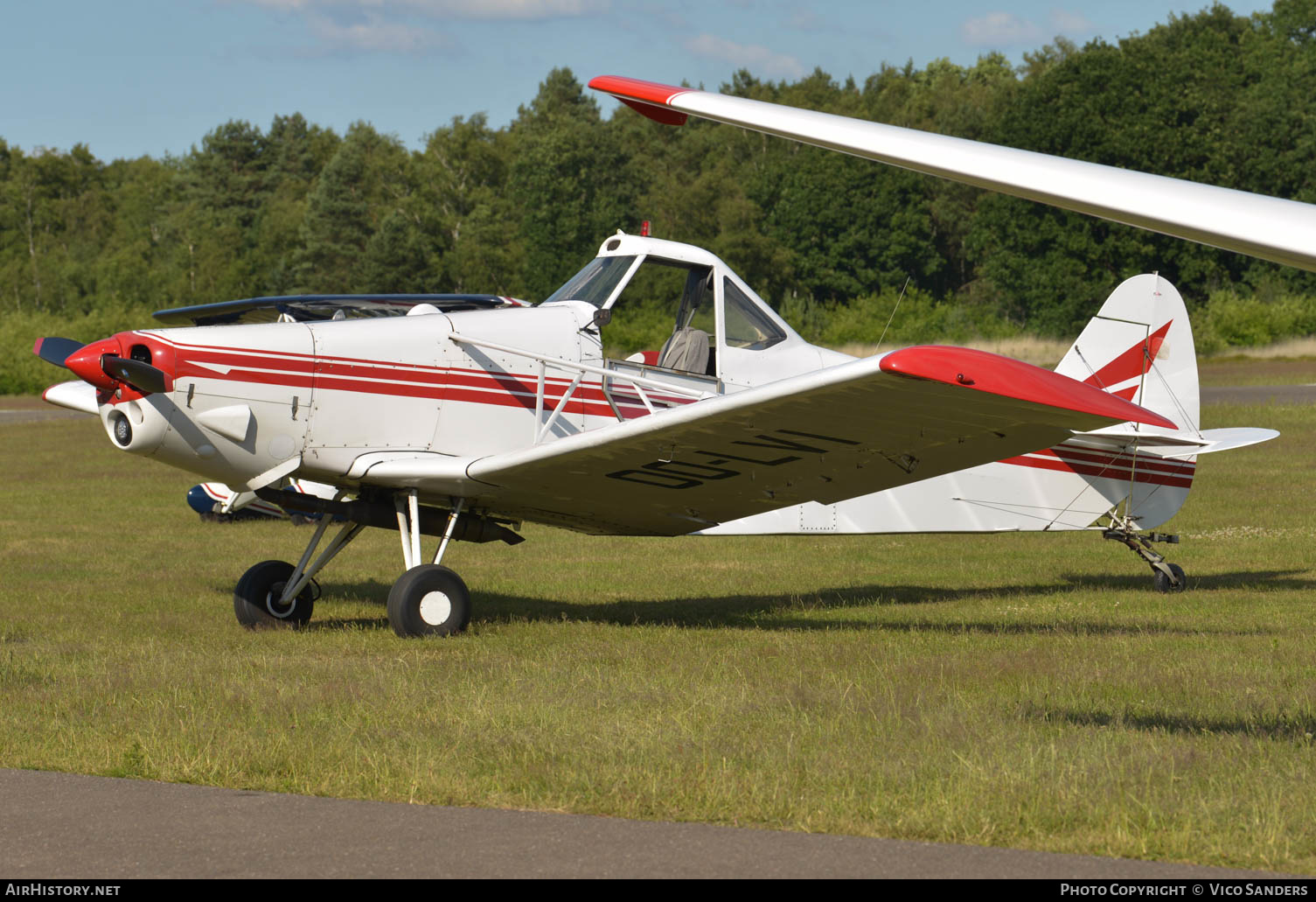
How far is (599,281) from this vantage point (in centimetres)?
897

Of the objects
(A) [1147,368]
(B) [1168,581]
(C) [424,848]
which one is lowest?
(B) [1168,581]

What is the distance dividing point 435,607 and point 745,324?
2.83 metres

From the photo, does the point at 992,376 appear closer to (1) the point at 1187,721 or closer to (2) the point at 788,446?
(1) the point at 1187,721

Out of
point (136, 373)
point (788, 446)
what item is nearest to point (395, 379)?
→ point (136, 373)

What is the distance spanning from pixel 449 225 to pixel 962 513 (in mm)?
69041

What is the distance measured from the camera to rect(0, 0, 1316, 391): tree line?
192ft

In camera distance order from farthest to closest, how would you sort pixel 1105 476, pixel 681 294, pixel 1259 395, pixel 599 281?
pixel 1259 395, pixel 1105 476, pixel 681 294, pixel 599 281

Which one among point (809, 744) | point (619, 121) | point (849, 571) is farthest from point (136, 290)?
point (809, 744)

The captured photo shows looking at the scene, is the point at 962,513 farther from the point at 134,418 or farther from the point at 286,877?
the point at 286,877

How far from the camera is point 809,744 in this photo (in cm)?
524

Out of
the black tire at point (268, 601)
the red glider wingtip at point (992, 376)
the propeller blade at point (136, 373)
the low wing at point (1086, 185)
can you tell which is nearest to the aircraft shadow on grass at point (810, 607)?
the black tire at point (268, 601)

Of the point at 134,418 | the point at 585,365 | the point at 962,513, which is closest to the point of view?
the point at 134,418

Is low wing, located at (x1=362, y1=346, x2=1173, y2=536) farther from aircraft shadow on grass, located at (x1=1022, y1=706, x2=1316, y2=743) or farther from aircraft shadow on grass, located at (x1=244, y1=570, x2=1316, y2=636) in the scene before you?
aircraft shadow on grass, located at (x1=1022, y1=706, x2=1316, y2=743)

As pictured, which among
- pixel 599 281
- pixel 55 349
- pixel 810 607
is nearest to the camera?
pixel 55 349
